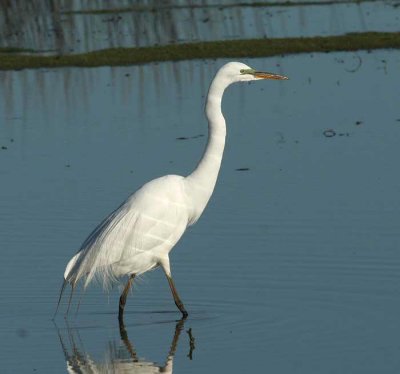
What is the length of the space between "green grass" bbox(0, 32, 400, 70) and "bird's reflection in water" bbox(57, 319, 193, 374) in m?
11.5

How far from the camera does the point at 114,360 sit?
705 cm

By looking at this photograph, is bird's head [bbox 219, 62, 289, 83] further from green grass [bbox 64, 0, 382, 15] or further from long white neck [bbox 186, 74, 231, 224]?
green grass [bbox 64, 0, 382, 15]

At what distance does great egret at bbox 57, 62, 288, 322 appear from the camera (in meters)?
7.68

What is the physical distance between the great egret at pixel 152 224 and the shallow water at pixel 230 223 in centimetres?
34

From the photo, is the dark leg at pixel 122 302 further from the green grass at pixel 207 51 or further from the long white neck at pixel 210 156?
the green grass at pixel 207 51

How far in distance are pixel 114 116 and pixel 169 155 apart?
255 centimetres

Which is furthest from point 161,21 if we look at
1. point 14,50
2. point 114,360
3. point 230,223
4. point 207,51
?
point 114,360

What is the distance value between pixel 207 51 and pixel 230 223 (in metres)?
9.69

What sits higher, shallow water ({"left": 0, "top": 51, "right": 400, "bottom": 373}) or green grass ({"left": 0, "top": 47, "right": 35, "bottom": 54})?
green grass ({"left": 0, "top": 47, "right": 35, "bottom": 54})

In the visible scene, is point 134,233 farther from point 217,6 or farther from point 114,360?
point 217,6

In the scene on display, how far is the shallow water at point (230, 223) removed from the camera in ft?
23.4

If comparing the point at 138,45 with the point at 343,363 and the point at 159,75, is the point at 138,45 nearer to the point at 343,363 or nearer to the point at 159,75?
the point at 159,75

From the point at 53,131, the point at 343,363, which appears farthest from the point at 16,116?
the point at 343,363

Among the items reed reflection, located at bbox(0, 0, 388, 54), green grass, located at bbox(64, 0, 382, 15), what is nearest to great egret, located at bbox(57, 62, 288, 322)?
reed reflection, located at bbox(0, 0, 388, 54)
